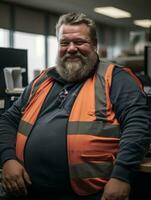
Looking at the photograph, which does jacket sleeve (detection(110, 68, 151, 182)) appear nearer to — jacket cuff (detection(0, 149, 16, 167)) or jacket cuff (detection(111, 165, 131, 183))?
jacket cuff (detection(111, 165, 131, 183))

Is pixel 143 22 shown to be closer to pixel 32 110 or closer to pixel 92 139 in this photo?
pixel 32 110

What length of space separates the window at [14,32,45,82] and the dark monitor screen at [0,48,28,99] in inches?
211

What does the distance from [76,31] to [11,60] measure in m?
0.89

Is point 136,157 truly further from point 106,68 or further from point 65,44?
point 65,44

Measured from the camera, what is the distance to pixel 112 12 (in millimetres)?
8773

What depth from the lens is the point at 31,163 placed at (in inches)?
63.6

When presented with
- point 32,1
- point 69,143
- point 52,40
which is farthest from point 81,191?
point 52,40

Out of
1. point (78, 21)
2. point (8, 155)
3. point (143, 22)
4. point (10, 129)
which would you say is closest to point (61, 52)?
point (78, 21)

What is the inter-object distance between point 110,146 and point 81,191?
216 mm

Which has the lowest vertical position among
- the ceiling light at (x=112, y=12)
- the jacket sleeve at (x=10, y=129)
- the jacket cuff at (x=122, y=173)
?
the jacket cuff at (x=122, y=173)

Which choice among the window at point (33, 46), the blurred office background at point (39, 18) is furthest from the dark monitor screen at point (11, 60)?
the window at point (33, 46)

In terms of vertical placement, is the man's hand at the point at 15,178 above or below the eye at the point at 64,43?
below

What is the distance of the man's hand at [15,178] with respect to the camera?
1.60m

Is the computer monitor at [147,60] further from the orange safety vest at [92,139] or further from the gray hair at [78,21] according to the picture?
the orange safety vest at [92,139]
